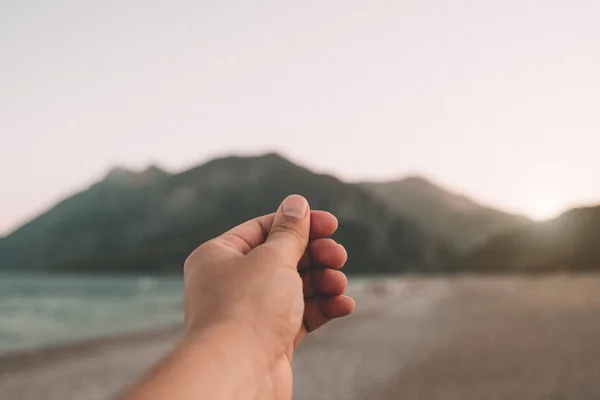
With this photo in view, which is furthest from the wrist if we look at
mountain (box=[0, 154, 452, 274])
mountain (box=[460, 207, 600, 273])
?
mountain (box=[0, 154, 452, 274])

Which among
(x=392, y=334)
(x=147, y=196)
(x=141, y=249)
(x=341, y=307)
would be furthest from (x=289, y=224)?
(x=147, y=196)

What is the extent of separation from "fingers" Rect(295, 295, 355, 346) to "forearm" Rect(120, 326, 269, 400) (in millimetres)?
438

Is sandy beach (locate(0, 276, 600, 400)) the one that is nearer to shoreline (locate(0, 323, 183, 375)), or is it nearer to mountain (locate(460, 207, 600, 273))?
shoreline (locate(0, 323, 183, 375))

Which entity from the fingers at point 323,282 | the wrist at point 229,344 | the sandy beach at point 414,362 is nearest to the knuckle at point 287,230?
the fingers at point 323,282

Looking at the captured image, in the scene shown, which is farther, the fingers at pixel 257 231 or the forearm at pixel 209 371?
the fingers at pixel 257 231

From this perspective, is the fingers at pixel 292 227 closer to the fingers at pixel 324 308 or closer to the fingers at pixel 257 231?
the fingers at pixel 257 231

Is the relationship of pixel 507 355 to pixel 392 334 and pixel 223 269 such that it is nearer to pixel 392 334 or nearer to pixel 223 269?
pixel 392 334

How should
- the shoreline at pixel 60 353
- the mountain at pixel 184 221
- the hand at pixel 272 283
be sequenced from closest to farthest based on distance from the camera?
the hand at pixel 272 283 < the shoreline at pixel 60 353 < the mountain at pixel 184 221

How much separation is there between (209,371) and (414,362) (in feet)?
23.1

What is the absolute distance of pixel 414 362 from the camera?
25.2 ft

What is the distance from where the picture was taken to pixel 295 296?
1.41 m

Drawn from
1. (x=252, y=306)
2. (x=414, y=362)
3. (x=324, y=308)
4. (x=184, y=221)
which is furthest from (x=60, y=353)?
(x=184, y=221)

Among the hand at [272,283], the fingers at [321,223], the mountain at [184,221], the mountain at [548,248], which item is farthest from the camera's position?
the mountain at [184,221]

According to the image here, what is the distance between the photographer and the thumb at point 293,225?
4.81 ft
